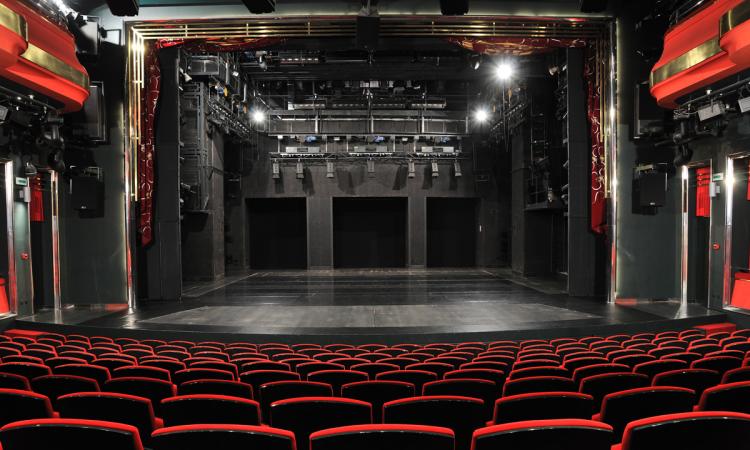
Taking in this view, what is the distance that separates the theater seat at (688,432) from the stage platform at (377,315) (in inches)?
220

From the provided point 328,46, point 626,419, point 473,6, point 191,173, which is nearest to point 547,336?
point 626,419

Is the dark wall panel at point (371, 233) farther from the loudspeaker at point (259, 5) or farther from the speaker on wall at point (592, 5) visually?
the speaker on wall at point (592, 5)

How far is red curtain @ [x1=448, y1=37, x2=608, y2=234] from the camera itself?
35.3 feet

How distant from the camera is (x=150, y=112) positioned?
36.0 ft

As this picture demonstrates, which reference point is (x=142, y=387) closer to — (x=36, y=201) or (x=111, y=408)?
(x=111, y=408)

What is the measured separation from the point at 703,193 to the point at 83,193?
15.2 meters

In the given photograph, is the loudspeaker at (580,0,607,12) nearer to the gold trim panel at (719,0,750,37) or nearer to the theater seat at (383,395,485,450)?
the gold trim panel at (719,0,750,37)

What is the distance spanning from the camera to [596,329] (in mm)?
7578

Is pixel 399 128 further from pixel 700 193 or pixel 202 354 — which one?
pixel 202 354

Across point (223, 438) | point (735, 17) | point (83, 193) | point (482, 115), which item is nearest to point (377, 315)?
point (223, 438)

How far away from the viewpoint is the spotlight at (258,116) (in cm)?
1861

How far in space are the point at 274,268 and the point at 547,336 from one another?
15.8m

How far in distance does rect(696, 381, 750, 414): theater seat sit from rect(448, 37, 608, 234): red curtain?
9.33 m

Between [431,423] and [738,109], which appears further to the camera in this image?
[738,109]
